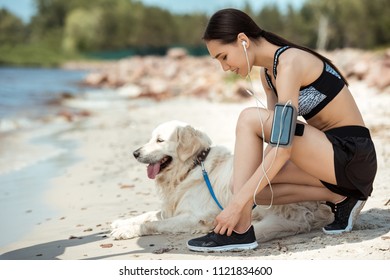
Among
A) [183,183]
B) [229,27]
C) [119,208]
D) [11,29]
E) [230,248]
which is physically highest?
[11,29]

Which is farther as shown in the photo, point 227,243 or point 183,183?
point 183,183

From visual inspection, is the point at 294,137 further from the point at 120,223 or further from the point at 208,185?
the point at 120,223

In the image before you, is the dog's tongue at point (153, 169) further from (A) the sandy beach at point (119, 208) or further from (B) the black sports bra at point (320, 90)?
(B) the black sports bra at point (320, 90)

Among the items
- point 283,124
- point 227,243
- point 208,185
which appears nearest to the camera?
point 283,124

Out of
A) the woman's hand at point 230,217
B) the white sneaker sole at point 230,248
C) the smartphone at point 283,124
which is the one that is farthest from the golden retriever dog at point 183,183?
the smartphone at point 283,124

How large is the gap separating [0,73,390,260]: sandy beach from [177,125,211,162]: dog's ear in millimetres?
326

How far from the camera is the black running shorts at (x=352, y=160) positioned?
9.07 feet

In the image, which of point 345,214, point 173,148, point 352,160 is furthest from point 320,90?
point 173,148

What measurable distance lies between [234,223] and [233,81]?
9.77 m

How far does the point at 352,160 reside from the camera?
277 centimetres

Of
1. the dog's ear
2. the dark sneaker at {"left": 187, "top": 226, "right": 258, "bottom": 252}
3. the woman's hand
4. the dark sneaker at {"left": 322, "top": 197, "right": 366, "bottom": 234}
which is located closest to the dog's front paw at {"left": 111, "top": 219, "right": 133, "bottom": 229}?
the dog's ear

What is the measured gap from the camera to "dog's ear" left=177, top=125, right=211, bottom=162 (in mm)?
3334

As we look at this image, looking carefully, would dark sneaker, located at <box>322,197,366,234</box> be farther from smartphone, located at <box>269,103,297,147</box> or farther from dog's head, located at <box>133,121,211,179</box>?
dog's head, located at <box>133,121,211,179</box>

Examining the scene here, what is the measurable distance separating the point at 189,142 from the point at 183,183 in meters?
0.26
